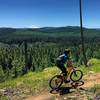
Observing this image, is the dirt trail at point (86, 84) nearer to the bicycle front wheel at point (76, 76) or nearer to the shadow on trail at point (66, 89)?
the shadow on trail at point (66, 89)

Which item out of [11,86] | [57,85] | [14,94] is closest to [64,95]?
[57,85]

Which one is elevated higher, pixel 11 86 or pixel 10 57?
pixel 11 86

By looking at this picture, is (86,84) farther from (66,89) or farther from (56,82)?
(56,82)

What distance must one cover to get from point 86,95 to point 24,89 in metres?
5.51

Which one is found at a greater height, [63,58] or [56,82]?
[63,58]

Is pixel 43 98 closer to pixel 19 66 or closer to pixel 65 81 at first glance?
pixel 65 81

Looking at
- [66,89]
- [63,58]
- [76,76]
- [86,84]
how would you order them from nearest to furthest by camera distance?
[66,89], [63,58], [86,84], [76,76]

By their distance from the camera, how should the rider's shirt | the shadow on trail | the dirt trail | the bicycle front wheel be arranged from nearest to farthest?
the dirt trail → the shadow on trail → the rider's shirt → the bicycle front wheel

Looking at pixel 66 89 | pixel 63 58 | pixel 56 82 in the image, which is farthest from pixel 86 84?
pixel 63 58

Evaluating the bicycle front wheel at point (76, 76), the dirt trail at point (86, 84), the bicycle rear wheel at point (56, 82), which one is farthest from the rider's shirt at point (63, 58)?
the dirt trail at point (86, 84)

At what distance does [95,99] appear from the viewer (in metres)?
17.0

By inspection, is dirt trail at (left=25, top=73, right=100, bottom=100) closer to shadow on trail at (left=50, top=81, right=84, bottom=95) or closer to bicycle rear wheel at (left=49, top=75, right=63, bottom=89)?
shadow on trail at (left=50, top=81, right=84, bottom=95)

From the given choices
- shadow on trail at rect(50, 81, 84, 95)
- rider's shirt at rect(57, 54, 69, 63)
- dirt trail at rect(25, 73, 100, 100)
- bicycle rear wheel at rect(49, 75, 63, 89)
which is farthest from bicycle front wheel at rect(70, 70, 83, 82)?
rider's shirt at rect(57, 54, 69, 63)

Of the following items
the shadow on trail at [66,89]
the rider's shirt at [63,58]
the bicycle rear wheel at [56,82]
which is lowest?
the shadow on trail at [66,89]
